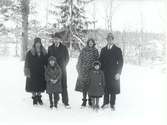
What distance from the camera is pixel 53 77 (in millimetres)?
10297

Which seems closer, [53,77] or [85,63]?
[53,77]

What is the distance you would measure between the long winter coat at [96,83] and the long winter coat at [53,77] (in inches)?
31.7

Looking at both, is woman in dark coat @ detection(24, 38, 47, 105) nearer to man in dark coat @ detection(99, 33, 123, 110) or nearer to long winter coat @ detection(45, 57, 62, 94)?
long winter coat @ detection(45, 57, 62, 94)

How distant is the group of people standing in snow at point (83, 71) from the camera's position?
A: 10.3m

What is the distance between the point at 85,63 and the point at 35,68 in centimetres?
134

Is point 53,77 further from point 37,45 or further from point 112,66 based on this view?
point 112,66

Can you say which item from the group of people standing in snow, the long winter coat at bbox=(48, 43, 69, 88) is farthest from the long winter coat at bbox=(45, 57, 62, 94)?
the long winter coat at bbox=(48, 43, 69, 88)

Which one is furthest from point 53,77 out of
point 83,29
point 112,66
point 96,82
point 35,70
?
point 83,29

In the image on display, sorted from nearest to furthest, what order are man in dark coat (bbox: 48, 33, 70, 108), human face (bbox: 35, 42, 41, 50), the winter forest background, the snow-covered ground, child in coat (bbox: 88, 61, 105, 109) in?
the snow-covered ground
child in coat (bbox: 88, 61, 105, 109)
human face (bbox: 35, 42, 41, 50)
man in dark coat (bbox: 48, 33, 70, 108)
the winter forest background

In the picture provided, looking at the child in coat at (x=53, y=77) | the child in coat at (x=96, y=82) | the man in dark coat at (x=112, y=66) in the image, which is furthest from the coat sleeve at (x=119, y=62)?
the child in coat at (x=53, y=77)

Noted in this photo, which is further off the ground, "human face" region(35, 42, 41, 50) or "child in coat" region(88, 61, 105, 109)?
"human face" region(35, 42, 41, 50)

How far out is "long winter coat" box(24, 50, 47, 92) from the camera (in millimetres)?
10672

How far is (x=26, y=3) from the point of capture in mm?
25344

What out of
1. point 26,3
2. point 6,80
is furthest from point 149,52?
point 6,80
